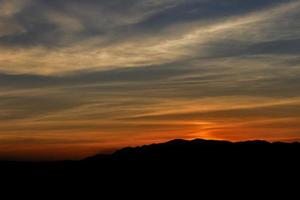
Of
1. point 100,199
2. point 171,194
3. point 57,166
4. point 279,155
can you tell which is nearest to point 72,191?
point 100,199

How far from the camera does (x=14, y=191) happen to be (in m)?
98.8

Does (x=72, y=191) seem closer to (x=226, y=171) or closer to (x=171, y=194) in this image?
(x=171, y=194)

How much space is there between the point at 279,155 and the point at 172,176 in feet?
84.4

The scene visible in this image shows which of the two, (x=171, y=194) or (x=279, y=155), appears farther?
(x=279, y=155)

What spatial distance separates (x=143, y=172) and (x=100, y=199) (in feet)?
75.0

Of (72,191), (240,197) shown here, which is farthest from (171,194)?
(72,191)

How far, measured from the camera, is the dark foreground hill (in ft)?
346

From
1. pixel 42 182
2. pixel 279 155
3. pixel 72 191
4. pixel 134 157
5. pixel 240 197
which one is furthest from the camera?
pixel 134 157

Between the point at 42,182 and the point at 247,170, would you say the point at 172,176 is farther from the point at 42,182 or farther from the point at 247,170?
the point at 42,182

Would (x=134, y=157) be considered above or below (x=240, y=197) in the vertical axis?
above

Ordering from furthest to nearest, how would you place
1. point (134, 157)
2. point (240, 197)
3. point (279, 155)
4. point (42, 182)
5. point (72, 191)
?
point (134, 157) → point (279, 155) → point (42, 182) → point (72, 191) → point (240, 197)

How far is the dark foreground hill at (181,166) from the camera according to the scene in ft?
346

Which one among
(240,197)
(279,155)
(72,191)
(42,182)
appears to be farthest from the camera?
(279,155)

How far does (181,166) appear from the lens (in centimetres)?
11556
